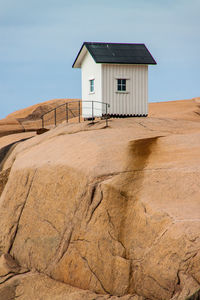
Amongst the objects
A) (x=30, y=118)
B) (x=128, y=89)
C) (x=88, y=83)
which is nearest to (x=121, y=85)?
(x=128, y=89)

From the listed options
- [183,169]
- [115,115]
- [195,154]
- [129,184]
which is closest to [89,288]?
[129,184]

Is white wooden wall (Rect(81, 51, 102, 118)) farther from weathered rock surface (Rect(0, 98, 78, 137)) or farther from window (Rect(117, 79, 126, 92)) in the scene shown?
weathered rock surface (Rect(0, 98, 78, 137))

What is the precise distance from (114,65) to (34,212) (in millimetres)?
10368

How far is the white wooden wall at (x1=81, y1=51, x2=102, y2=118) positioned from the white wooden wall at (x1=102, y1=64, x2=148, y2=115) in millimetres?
382

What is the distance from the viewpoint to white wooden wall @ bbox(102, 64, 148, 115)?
20297 mm

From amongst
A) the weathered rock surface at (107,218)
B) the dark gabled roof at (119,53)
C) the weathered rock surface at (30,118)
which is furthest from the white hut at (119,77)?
the weathered rock surface at (30,118)

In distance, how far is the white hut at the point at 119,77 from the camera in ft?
66.6

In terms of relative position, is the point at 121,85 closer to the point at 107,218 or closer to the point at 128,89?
the point at 128,89

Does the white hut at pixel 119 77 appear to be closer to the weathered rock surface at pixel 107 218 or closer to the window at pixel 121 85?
the window at pixel 121 85

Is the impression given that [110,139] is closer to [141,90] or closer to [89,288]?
[89,288]

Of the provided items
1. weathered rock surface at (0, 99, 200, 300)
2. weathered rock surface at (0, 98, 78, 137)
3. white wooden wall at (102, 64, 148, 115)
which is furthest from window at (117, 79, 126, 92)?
weathered rock surface at (0, 98, 78, 137)

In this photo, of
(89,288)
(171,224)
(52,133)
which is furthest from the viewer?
(52,133)

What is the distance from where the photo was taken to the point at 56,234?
11133 mm

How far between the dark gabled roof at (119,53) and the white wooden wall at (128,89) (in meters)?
0.28
